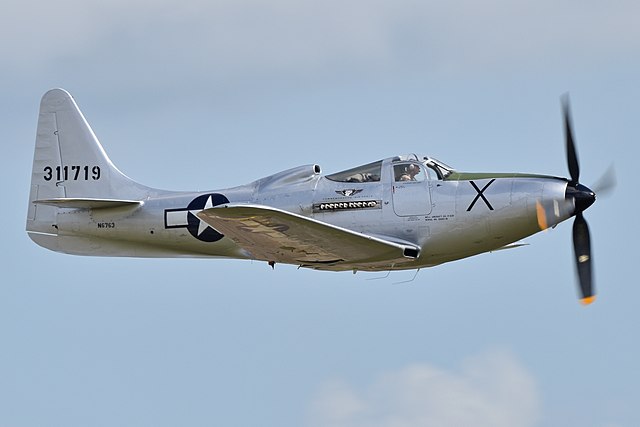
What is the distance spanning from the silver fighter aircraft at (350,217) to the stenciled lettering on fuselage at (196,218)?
20 mm

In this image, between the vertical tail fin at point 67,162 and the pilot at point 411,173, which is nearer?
the pilot at point 411,173

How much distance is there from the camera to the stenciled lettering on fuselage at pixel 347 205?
28.1m

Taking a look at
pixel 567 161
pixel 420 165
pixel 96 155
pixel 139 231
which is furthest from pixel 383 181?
pixel 96 155

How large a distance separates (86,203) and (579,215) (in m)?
9.99

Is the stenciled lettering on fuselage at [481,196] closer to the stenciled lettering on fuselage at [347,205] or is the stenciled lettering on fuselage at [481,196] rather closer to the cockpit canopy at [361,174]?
the stenciled lettering on fuselage at [347,205]

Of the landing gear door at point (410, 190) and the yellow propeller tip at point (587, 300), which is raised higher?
the landing gear door at point (410, 190)

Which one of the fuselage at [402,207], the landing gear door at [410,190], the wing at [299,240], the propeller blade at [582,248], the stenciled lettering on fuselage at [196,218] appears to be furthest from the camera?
the stenciled lettering on fuselage at [196,218]

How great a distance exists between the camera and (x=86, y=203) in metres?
30.3

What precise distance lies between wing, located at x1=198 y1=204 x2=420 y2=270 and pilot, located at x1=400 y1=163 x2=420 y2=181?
134 centimetres

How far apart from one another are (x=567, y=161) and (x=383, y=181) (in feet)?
11.5

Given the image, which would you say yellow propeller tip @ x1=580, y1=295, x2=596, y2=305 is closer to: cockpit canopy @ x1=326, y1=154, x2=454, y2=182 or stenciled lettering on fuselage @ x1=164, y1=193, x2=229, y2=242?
cockpit canopy @ x1=326, y1=154, x2=454, y2=182

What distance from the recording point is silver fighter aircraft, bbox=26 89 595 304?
2720cm

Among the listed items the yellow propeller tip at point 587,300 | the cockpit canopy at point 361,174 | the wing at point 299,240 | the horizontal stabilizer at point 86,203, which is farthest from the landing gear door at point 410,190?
the horizontal stabilizer at point 86,203

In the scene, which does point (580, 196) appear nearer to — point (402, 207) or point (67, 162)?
point (402, 207)
